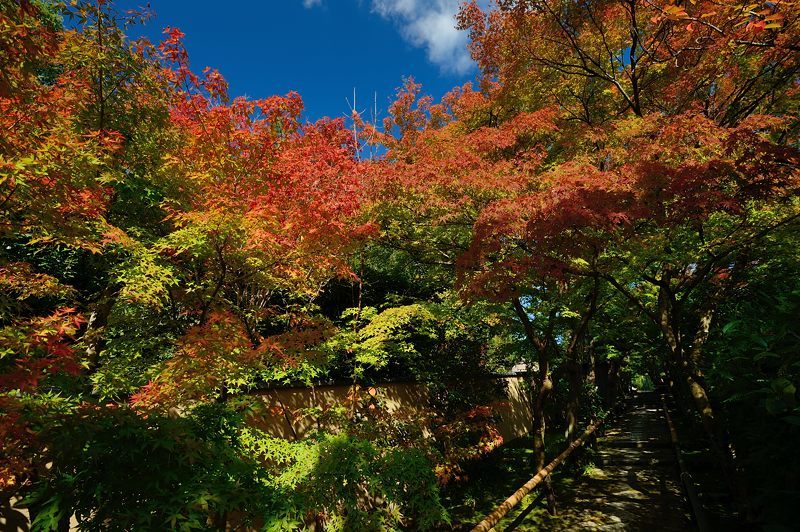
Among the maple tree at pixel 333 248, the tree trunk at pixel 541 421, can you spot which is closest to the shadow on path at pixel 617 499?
the tree trunk at pixel 541 421

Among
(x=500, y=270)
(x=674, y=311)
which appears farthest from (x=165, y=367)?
(x=674, y=311)

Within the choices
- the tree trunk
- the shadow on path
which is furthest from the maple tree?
the shadow on path

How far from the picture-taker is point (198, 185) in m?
6.30

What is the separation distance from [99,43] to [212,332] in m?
4.62

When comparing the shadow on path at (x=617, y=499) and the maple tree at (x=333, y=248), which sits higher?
the maple tree at (x=333, y=248)

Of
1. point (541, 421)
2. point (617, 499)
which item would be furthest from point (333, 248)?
point (617, 499)

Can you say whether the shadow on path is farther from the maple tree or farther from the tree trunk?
the maple tree

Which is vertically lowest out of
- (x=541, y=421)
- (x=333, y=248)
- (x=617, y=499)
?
(x=617, y=499)

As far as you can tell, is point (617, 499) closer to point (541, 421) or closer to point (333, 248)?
point (541, 421)

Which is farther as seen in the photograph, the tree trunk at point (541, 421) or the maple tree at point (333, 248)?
the tree trunk at point (541, 421)

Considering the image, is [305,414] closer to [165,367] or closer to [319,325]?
[319,325]

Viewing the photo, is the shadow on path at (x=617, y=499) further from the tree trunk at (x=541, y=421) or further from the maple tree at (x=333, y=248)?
the maple tree at (x=333, y=248)

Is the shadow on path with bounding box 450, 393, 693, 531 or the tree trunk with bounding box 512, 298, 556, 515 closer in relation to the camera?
the shadow on path with bounding box 450, 393, 693, 531

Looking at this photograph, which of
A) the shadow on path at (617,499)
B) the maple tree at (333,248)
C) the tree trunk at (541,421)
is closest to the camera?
the maple tree at (333,248)
